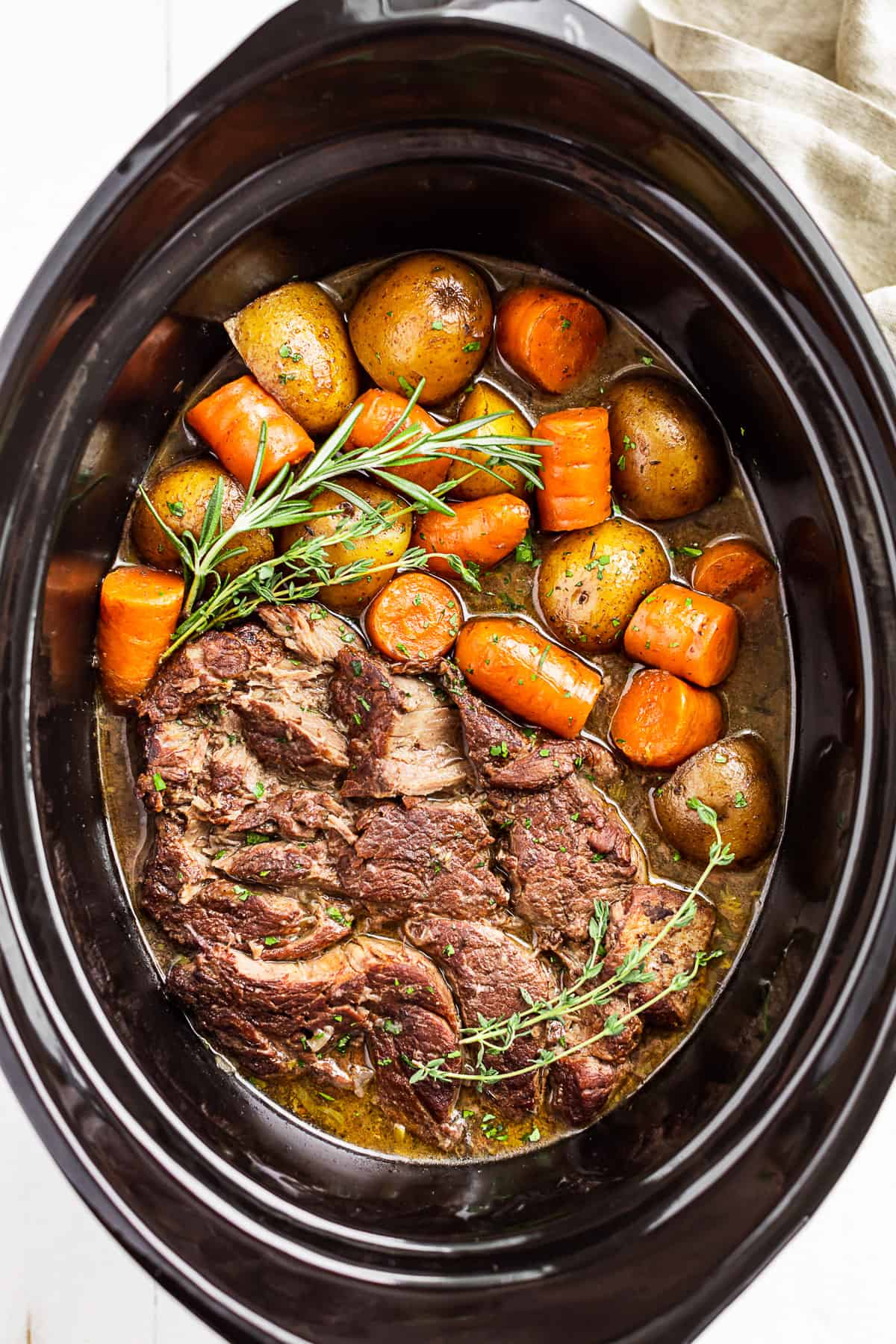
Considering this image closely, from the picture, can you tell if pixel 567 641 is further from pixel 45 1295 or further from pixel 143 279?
pixel 45 1295

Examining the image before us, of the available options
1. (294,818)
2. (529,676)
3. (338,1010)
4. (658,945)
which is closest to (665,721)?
(529,676)

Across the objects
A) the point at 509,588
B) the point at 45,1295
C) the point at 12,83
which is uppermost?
the point at 12,83

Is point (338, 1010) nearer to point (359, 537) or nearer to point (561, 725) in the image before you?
point (561, 725)

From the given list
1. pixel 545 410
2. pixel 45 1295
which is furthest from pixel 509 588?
pixel 45 1295

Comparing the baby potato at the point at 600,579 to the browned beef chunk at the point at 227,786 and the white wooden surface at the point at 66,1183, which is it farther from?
the white wooden surface at the point at 66,1183

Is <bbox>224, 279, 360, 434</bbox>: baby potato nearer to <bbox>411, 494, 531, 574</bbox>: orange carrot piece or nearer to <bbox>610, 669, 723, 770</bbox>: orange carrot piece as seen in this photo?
<bbox>411, 494, 531, 574</bbox>: orange carrot piece

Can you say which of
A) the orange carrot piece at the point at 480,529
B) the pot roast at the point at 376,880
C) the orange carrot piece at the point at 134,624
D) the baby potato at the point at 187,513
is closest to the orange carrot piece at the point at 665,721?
the pot roast at the point at 376,880

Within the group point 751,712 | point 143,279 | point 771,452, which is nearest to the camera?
point 143,279
